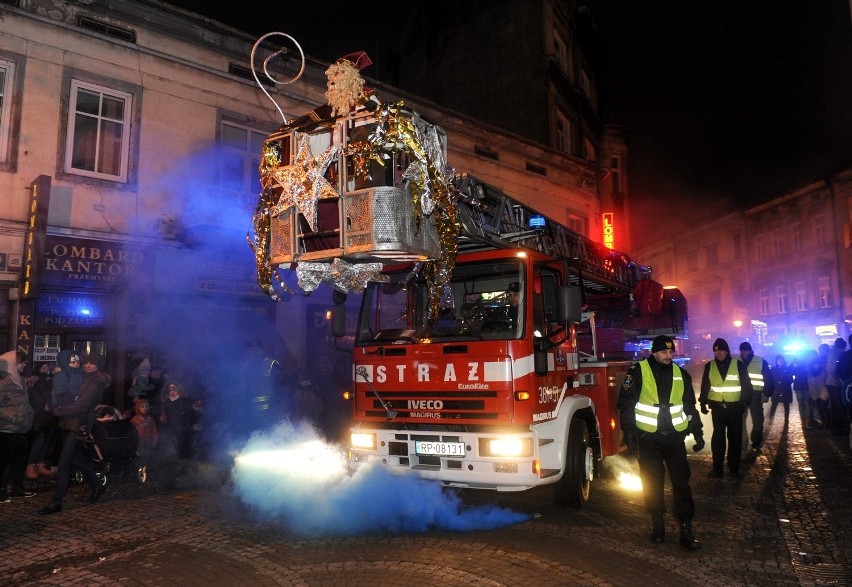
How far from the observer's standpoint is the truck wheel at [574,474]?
20.5 ft

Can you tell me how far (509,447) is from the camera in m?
5.58

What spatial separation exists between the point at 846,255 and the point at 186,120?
33.2 metres

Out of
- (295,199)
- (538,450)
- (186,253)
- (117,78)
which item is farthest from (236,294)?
(538,450)

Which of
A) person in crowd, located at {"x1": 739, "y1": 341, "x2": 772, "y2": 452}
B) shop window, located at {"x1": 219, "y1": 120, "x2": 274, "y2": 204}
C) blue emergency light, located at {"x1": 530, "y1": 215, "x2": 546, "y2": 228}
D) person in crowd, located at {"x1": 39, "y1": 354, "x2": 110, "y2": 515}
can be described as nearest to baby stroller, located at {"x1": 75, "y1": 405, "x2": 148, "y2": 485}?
person in crowd, located at {"x1": 39, "y1": 354, "x2": 110, "y2": 515}

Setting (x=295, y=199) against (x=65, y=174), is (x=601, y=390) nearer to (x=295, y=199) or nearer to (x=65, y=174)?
(x=295, y=199)

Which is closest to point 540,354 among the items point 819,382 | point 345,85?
point 345,85

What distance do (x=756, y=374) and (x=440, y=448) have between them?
19.7ft

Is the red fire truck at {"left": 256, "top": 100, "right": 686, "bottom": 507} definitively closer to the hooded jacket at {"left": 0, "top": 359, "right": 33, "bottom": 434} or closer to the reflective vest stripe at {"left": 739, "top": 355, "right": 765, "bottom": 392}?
the reflective vest stripe at {"left": 739, "top": 355, "right": 765, "bottom": 392}

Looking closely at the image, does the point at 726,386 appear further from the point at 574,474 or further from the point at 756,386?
the point at 574,474

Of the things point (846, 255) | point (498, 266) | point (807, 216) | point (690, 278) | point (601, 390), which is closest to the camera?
point (498, 266)

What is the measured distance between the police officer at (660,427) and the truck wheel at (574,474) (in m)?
0.86

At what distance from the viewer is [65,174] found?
35.5 feet

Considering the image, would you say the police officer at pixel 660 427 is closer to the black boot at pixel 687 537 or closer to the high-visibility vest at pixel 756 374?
the black boot at pixel 687 537

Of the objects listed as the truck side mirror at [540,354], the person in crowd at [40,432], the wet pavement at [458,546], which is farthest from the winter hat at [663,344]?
the person in crowd at [40,432]
